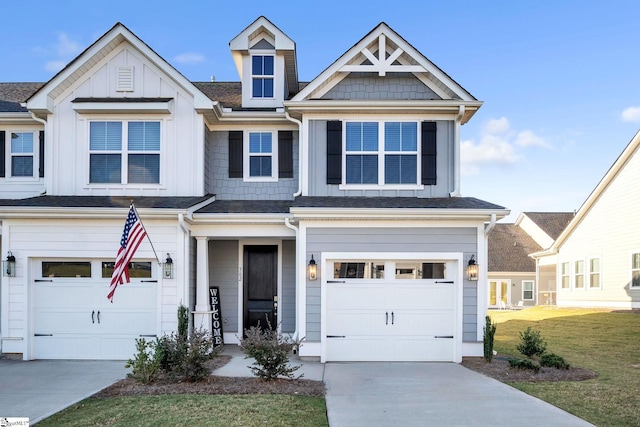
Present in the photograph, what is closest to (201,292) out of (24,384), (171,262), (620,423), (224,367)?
(171,262)

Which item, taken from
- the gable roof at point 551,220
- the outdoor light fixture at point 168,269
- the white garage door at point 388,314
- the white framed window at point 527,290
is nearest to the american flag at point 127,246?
the outdoor light fixture at point 168,269

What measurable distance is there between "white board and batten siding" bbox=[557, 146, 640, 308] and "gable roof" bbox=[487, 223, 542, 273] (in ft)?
23.1

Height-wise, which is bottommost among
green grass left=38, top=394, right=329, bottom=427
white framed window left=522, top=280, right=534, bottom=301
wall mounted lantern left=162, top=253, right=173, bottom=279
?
white framed window left=522, top=280, right=534, bottom=301

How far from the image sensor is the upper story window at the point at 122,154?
12742 millimetres

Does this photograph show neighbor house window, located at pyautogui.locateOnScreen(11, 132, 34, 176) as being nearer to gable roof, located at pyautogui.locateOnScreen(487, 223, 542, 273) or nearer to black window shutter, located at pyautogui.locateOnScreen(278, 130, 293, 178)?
black window shutter, located at pyautogui.locateOnScreen(278, 130, 293, 178)

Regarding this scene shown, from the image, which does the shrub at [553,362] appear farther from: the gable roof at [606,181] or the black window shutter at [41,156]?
the black window shutter at [41,156]

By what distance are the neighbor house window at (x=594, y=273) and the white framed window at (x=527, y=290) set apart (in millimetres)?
8778

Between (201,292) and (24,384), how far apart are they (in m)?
4.10

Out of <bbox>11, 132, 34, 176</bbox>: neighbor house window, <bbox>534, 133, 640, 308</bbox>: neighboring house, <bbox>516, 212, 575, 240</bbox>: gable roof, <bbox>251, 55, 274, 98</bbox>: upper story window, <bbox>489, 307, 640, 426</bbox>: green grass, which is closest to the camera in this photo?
<bbox>489, 307, 640, 426</bbox>: green grass

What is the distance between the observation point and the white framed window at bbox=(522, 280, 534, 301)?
31281 millimetres

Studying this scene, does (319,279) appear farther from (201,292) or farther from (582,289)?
(582,289)

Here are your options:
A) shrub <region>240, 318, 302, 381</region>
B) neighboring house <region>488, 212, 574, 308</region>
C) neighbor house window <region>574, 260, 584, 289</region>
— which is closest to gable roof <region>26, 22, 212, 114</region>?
shrub <region>240, 318, 302, 381</region>

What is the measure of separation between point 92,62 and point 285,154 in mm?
5105

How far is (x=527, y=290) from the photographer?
31.4m
